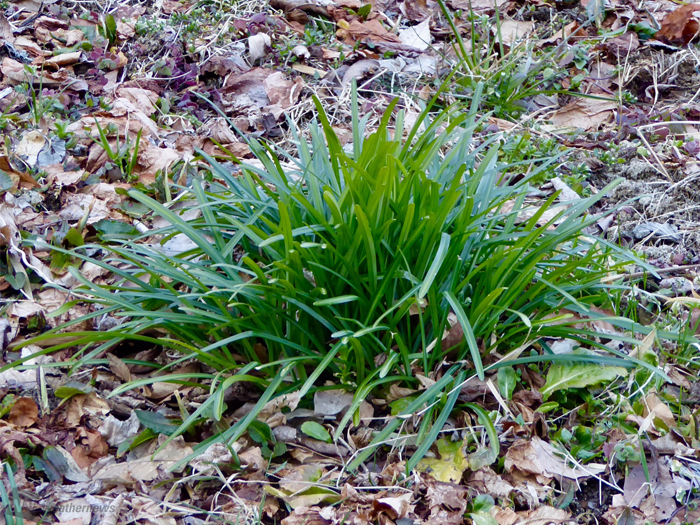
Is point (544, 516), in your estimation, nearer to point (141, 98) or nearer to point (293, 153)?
A: point (293, 153)

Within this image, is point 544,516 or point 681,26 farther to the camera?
point 681,26

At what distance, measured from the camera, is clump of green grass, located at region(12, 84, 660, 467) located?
1851 mm

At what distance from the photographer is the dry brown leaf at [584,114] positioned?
11.0 feet

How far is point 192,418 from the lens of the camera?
1.73m

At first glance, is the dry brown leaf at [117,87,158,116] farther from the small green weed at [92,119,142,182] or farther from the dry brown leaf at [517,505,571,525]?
the dry brown leaf at [517,505,571,525]

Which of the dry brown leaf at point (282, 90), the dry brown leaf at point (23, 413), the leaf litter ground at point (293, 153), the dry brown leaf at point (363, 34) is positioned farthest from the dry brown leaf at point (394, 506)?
the dry brown leaf at point (363, 34)

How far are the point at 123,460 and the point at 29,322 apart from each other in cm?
69

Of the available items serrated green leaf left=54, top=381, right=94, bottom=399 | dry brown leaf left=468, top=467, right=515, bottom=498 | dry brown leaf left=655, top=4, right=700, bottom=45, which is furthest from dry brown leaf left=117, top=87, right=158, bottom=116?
dry brown leaf left=655, top=4, right=700, bottom=45

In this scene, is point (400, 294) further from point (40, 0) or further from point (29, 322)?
point (40, 0)

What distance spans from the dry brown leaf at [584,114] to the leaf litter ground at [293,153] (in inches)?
0.5

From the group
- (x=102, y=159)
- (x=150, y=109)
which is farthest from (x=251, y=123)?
(x=102, y=159)

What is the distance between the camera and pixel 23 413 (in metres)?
1.98

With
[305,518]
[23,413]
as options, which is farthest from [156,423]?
[305,518]

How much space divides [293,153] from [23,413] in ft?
5.59
